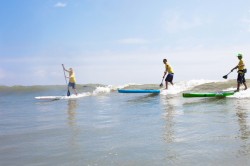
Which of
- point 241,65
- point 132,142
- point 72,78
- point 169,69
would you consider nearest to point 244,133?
point 132,142

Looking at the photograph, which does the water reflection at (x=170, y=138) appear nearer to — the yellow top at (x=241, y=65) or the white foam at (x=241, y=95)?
the white foam at (x=241, y=95)

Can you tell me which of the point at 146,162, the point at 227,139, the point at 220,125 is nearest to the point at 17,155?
the point at 146,162

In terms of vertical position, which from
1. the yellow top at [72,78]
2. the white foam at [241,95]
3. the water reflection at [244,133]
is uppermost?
the yellow top at [72,78]

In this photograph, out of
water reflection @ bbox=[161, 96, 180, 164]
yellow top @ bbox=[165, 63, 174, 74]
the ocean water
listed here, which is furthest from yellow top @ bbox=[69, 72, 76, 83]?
water reflection @ bbox=[161, 96, 180, 164]

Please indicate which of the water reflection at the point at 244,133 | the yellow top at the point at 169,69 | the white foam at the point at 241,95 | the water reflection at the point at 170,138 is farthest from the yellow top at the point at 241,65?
the water reflection at the point at 170,138

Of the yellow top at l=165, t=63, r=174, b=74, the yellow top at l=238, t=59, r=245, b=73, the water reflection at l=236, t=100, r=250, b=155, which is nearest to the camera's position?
the water reflection at l=236, t=100, r=250, b=155

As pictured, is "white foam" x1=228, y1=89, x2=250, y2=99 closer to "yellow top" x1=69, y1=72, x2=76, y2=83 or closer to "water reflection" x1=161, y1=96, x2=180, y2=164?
"water reflection" x1=161, y1=96, x2=180, y2=164

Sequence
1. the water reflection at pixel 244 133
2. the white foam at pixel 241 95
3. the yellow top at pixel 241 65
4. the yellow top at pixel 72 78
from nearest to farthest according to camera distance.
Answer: the water reflection at pixel 244 133 < the white foam at pixel 241 95 < the yellow top at pixel 241 65 < the yellow top at pixel 72 78

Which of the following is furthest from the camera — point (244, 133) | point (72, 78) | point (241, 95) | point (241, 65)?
point (72, 78)

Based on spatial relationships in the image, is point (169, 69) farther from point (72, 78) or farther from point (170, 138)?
point (170, 138)

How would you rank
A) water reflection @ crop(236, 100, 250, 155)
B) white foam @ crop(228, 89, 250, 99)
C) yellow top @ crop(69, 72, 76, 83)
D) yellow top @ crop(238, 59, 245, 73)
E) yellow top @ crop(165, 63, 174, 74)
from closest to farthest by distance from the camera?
water reflection @ crop(236, 100, 250, 155) → white foam @ crop(228, 89, 250, 99) → yellow top @ crop(238, 59, 245, 73) → yellow top @ crop(165, 63, 174, 74) → yellow top @ crop(69, 72, 76, 83)

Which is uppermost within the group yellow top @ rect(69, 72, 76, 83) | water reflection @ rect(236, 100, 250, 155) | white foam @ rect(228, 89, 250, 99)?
yellow top @ rect(69, 72, 76, 83)

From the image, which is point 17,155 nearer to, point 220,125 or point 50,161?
point 50,161

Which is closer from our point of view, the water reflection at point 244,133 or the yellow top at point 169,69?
the water reflection at point 244,133
